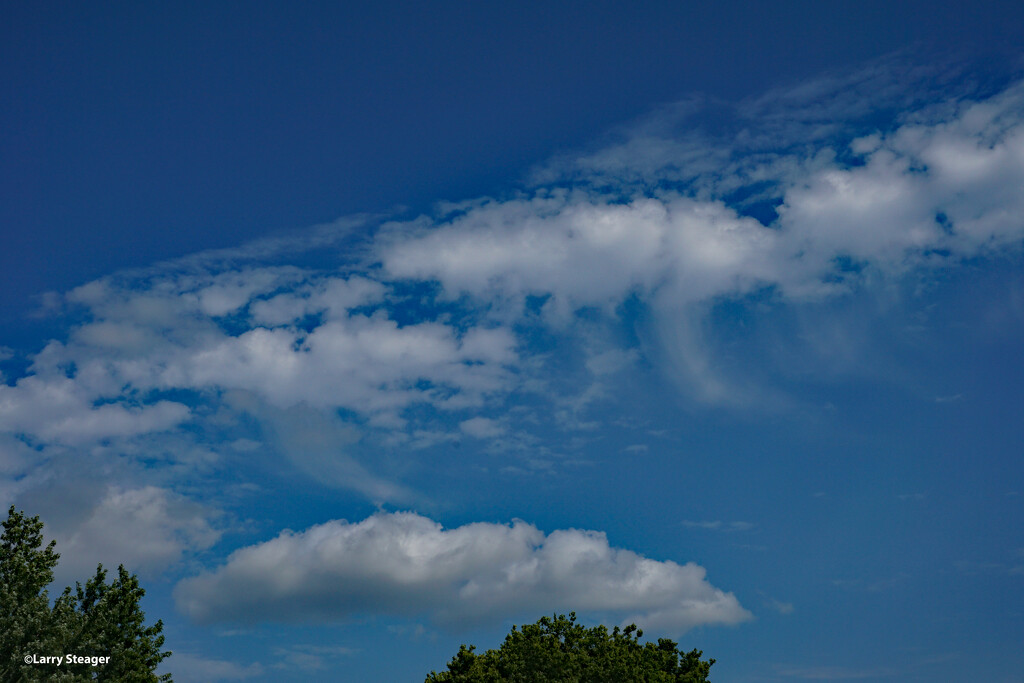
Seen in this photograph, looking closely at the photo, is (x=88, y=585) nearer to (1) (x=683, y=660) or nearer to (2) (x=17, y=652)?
(2) (x=17, y=652)

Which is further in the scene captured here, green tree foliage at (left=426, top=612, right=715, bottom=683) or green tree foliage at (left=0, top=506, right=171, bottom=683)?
green tree foliage at (left=426, top=612, right=715, bottom=683)

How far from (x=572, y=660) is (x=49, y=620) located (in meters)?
39.7

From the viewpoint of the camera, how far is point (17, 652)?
39.1m

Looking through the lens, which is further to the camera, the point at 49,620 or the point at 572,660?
the point at 572,660

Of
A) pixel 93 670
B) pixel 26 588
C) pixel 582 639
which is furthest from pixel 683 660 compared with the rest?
pixel 26 588

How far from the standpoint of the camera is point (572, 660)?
6488cm

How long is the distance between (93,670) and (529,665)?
33.3 m

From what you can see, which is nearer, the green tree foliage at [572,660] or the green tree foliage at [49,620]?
the green tree foliage at [49,620]

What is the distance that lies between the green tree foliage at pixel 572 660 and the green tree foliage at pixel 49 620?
27.7 metres

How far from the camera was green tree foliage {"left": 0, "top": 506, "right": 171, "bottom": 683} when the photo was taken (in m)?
39.4

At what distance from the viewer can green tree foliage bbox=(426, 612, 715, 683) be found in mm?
64750

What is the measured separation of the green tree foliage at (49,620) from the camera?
39.4 meters

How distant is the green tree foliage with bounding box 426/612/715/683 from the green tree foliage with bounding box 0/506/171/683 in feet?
90.9

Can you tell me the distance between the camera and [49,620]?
40.9 m
